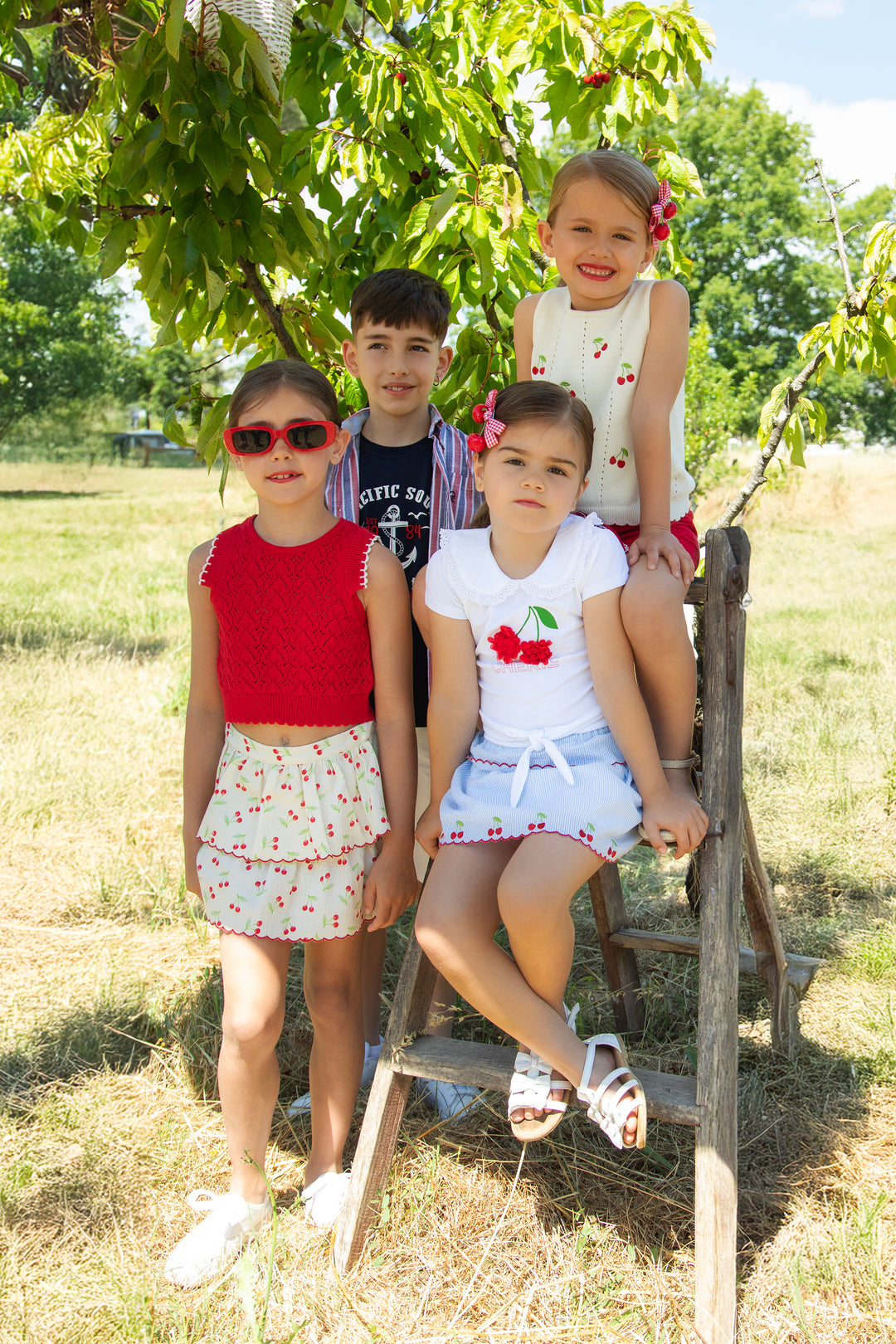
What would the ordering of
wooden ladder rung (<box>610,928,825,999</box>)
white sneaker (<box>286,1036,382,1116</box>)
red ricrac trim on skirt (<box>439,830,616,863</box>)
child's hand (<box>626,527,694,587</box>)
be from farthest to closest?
wooden ladder rung (<box>610,928,825,999</box>), white sneaker (<box>286,1036,382,1116</box>), child's hand (<box>626,527,694,587</box>), red ricrac trim on skirt (<box>439,830,616,863</box>)

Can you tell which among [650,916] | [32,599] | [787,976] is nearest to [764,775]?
[650,916]

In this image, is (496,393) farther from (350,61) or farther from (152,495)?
(152,495)

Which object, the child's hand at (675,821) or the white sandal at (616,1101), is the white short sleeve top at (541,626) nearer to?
the child's hand at (675,821)

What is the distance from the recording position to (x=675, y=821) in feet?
6.17

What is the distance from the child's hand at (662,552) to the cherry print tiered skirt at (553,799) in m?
0.33

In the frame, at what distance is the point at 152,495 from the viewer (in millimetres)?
24859

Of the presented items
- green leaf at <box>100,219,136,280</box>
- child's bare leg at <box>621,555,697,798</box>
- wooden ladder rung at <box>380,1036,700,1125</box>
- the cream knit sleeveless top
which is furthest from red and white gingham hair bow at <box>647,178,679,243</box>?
wooden ladder rung at <box>380,1036,700,1125</box>

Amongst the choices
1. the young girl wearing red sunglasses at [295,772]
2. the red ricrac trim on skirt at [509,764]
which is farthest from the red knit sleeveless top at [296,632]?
the red ricrac trim on skirt at [509,764]

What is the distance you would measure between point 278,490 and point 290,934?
873mm

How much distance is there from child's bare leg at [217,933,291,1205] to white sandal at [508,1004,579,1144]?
0.47 m

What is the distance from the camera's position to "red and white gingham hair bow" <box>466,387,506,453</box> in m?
2.00

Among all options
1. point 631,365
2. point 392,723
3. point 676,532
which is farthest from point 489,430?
point 392,723

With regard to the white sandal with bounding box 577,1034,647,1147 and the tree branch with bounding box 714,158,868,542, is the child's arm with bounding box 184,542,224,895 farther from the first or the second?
the tree branch with bounding box 714,158,868,542

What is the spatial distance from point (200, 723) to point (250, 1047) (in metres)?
0.66
